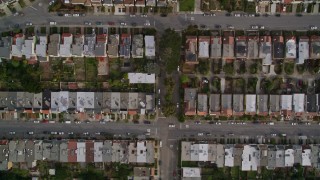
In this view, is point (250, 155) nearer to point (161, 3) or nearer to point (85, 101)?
point (85, 101)

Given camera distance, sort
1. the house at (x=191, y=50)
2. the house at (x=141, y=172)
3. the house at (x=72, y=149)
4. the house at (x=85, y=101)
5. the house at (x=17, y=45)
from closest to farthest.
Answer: the house at (x=191, y=50) < the house at (x=17, y=45) < the house at (x=72, y=149) < the house at (x=85, y=101) < the house at (x=141, y=172)

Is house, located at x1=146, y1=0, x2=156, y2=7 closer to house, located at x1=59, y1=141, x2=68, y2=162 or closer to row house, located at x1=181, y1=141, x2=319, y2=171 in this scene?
row house, located at x1=181, y1=141, x2=319, y2=171

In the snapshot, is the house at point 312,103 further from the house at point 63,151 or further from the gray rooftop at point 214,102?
the house at point 63,151

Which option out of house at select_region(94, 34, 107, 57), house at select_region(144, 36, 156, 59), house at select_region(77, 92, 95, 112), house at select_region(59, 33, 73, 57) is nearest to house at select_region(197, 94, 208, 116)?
house at select_region(144, 36, 156, 59)

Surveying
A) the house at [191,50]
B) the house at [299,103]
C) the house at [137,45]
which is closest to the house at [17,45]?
the house at [137,45]

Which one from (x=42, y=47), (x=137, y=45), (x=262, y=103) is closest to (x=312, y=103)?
(x=262, y=103)

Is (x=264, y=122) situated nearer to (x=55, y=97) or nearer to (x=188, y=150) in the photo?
(x=188, y=150)
